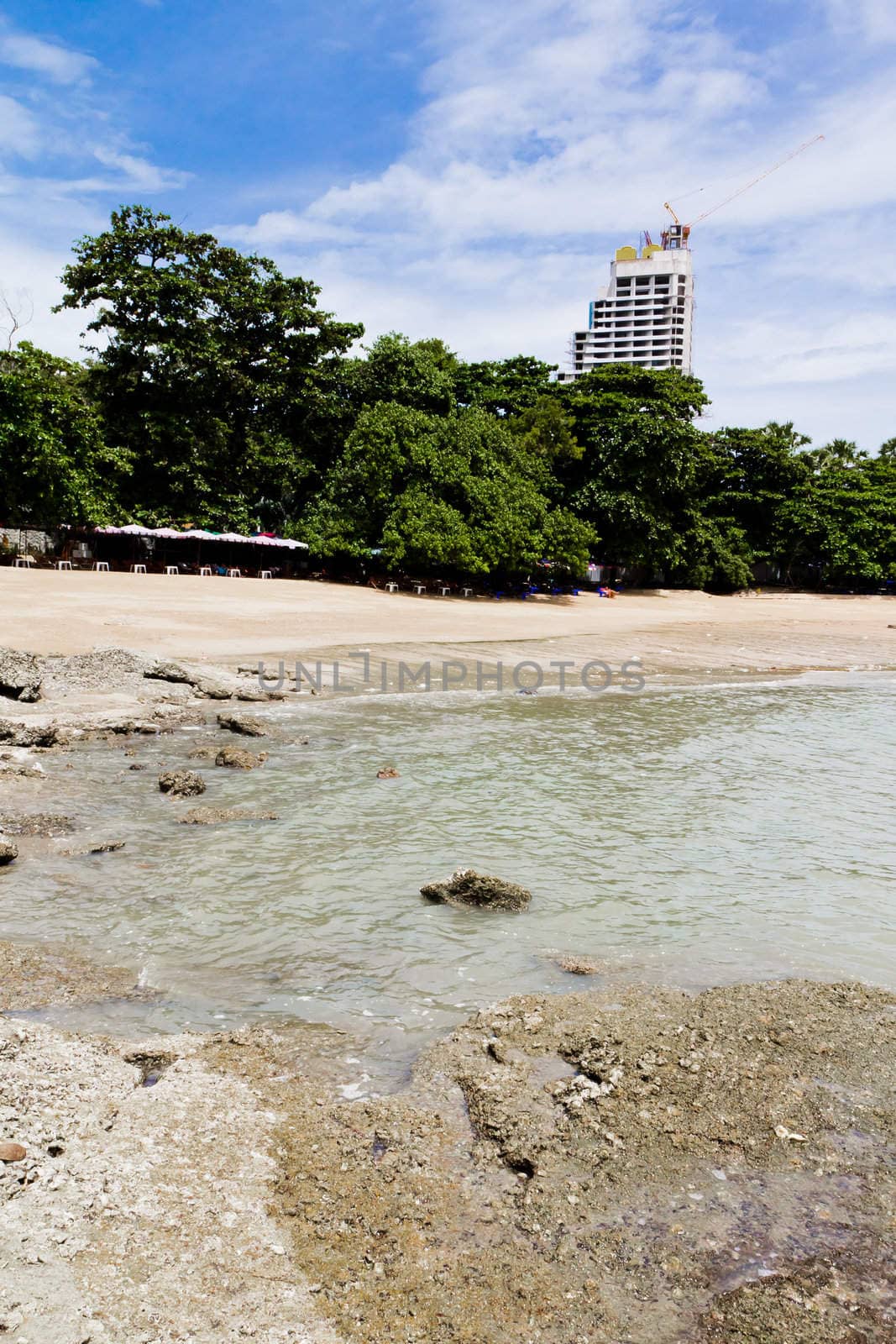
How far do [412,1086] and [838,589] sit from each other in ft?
196

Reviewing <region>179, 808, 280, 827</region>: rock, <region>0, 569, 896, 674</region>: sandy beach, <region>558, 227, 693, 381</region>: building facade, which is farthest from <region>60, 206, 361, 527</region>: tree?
<region>558, 227, 693, 381</region>: building facade

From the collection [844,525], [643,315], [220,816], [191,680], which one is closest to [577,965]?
[220,816]

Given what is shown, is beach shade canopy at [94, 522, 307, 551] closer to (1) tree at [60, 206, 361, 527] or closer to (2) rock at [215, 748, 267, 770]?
(1) tree at [60, 206, 361, 527]

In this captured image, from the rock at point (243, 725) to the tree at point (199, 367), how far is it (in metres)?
28.4

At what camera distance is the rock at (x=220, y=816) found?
8.12 meters

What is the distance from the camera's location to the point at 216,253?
39.5m

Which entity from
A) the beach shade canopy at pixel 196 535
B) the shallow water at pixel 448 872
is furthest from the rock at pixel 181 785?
the beach shade canopy at pixel 196 535

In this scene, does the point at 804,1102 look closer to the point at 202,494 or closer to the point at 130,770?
the point at 130,770

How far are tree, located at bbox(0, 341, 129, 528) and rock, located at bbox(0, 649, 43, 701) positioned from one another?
22.9 meters

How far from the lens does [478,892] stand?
6332 mm

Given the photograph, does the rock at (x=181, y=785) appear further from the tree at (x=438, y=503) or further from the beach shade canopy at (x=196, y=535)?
the beach shade canopy at (x=196, y=535)

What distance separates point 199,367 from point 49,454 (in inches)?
334

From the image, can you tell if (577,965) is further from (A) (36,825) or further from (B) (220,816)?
(A) (36,825)

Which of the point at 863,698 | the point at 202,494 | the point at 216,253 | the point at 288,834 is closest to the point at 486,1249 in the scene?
the point at 288,834
